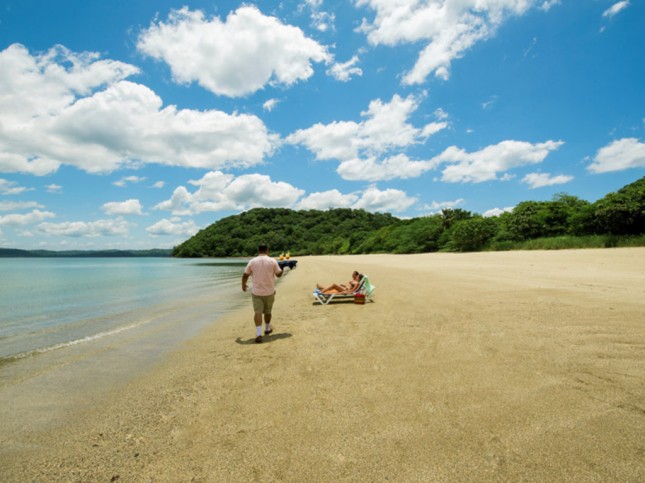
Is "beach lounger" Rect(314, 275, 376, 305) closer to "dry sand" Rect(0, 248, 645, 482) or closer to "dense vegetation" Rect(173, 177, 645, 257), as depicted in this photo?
"dry sand" Rect(0, 248, 645, 482)

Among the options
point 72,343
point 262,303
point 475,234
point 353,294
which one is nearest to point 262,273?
point 262,303

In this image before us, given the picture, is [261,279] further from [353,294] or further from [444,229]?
[444,229]

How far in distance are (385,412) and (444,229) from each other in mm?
63500

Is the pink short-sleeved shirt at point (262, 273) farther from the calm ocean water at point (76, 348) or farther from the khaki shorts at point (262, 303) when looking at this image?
the calm ocean water at point (76, 348)

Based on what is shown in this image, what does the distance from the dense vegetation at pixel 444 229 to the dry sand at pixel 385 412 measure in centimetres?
2675

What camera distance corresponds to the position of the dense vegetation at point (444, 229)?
28.5 metres

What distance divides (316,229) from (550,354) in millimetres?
144962

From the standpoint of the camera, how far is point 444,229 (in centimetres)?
6244

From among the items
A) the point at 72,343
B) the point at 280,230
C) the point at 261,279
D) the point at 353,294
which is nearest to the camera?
the point at 261,279

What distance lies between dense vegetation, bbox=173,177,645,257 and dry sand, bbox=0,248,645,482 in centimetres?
2675

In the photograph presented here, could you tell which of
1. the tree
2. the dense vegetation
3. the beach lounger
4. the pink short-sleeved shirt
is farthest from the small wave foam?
the tree

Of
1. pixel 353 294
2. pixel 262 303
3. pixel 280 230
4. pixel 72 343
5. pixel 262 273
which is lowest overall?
pixel 72 343

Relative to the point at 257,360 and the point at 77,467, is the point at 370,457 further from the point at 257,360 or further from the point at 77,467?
the point at 257,360

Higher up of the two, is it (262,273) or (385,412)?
(262,273)
